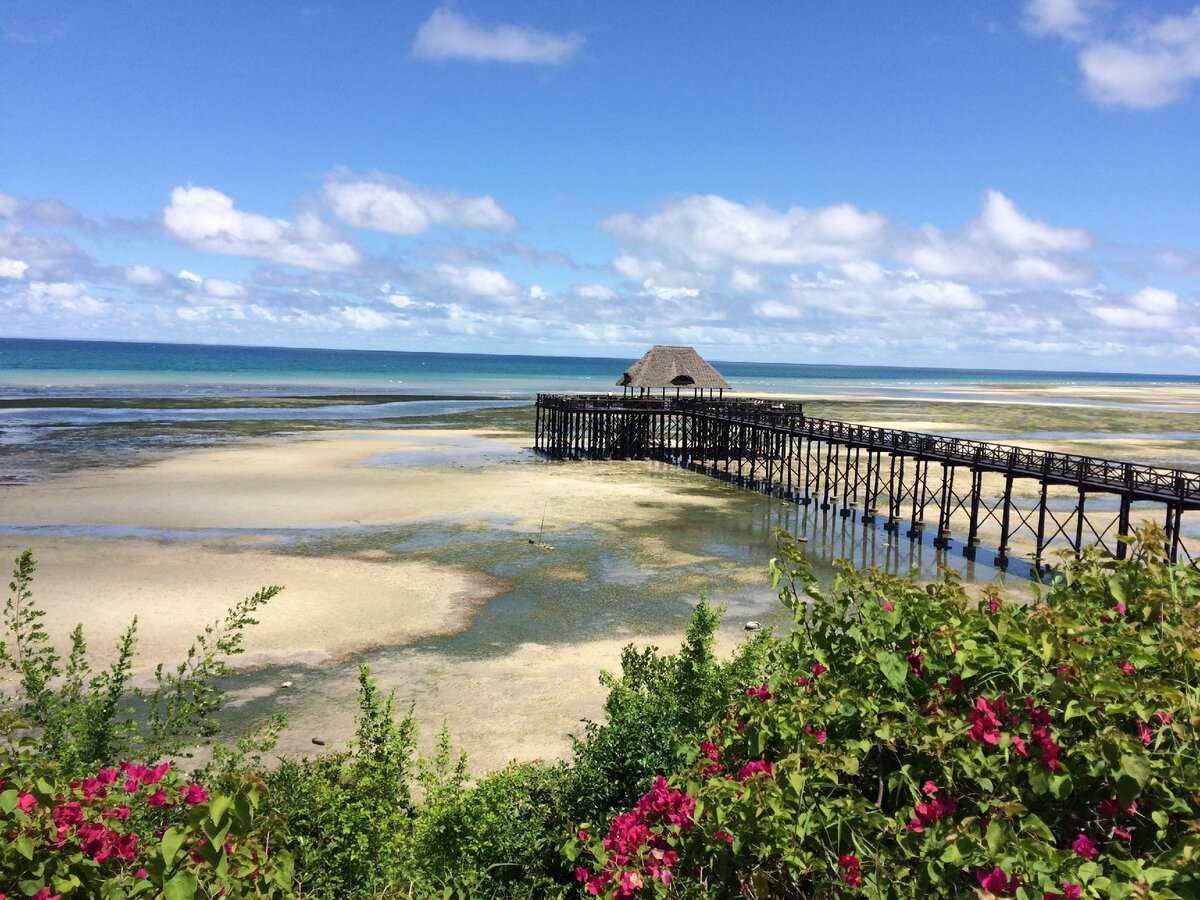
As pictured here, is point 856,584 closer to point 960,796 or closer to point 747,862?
point 960,796

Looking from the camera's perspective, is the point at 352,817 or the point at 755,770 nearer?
the point at 755,770

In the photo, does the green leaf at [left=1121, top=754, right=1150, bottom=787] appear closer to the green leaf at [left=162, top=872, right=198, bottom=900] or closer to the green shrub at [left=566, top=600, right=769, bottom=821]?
the green leaf at [left=162, top=872, right=198, bottom=900]

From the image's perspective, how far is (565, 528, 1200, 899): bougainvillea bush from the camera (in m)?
3.89

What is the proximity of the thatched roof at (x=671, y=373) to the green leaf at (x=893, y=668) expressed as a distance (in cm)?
5160

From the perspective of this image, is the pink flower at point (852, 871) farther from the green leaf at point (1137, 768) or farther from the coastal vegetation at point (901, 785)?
the green leaf at point (1137, 768)

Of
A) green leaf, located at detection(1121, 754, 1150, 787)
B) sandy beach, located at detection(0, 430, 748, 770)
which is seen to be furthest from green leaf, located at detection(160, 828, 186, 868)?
sandy beach, located at detection(0, 430, 748, 770)

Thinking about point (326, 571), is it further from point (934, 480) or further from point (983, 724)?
point (934, 480)

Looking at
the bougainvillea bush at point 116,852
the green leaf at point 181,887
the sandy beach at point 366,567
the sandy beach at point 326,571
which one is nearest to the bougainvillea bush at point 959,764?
the bougainvillea bush at point 116,852

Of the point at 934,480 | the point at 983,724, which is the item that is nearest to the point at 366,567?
the point at 983,724

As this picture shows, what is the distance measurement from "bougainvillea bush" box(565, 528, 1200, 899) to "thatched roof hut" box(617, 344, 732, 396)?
5121 centimetres

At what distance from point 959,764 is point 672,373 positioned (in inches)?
2130

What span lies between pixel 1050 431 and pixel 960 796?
7493cm

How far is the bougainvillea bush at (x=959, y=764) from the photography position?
3.89 meters

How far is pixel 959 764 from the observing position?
4449mm
